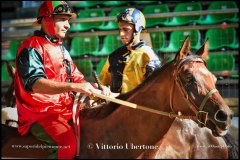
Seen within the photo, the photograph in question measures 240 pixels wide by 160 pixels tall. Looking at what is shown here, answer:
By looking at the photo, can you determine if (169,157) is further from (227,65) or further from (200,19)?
(200,19)

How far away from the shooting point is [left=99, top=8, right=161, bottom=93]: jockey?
1.92m

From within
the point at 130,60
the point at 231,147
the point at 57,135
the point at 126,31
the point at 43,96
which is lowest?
the point at 231,147

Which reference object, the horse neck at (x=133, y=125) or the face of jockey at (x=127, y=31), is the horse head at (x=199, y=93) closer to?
the horse neck at (x=133, y=125)

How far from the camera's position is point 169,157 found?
5.84 feet

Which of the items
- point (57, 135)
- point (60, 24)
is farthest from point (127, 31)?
point (57, 135)

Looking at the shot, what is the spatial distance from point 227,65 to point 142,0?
95 centimetres

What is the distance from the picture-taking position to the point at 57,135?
1.55m

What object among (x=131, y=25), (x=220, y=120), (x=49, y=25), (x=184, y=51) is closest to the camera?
(x=220, y=120)

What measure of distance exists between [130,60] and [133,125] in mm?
441

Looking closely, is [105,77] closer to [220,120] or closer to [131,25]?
[131,25]

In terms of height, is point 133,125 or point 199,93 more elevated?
point 199,93

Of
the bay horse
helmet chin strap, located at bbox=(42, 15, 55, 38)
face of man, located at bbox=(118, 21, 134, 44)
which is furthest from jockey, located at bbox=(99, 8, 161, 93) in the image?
helmet chin strap, located at bbox=(42, 15, 55, 38)

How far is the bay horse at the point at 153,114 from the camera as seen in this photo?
148 centimetres

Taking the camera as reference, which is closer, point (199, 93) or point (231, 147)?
point (199, 93)
